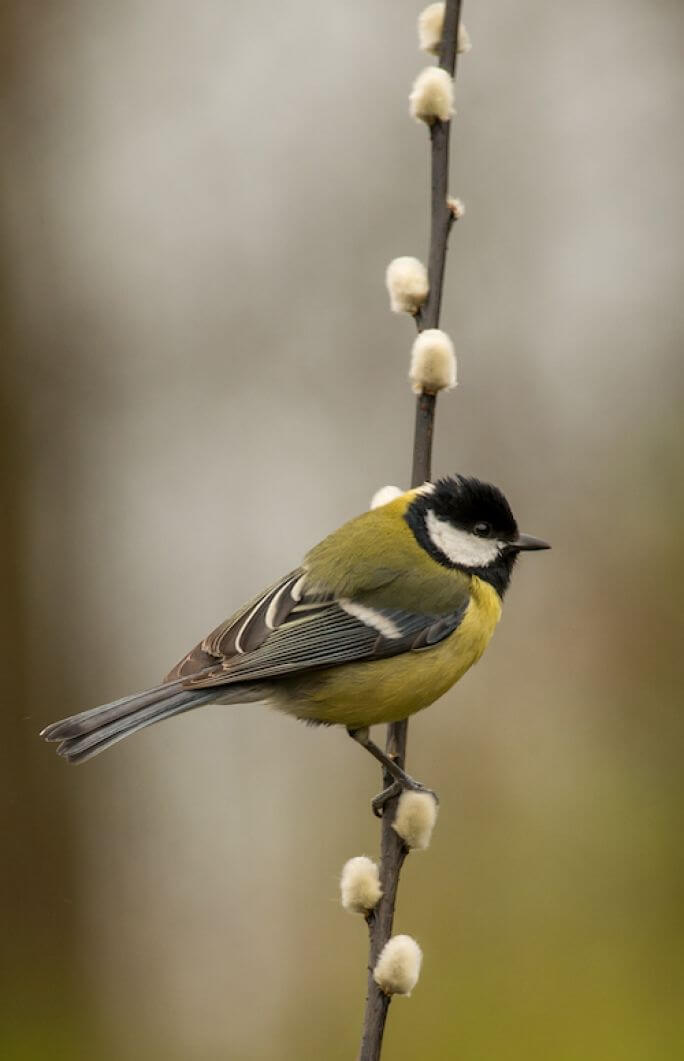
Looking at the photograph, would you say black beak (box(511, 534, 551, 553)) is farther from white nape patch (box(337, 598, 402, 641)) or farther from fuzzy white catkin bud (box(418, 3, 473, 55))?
fuzzy white catkin bud (box(418, 3, 473, 55))

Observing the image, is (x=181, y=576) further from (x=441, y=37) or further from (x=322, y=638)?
(x=441, y=37)

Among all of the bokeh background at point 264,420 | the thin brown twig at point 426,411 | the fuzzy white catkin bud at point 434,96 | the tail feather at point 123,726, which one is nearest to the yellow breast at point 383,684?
the tail feather at point 123,726

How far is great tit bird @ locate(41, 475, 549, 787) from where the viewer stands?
7.50 feet

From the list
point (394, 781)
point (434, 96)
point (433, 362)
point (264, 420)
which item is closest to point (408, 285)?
point (433, 362)

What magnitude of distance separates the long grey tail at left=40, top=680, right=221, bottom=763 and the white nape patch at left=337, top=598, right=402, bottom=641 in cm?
34

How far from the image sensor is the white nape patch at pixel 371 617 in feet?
7.77

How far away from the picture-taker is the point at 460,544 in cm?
247

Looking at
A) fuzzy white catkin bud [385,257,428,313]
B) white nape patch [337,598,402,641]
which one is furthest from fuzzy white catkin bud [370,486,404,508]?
fuzzy white catkin bud [385,257,428,313]

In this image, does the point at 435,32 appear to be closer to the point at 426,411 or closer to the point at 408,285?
the point at 408,285

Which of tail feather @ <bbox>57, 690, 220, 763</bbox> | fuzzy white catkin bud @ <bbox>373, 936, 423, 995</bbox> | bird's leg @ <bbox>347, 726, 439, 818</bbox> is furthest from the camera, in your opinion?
bird's leg @ <bbox>347, 726, 439, 818</bbox>

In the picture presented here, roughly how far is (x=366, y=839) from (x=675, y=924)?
122cm

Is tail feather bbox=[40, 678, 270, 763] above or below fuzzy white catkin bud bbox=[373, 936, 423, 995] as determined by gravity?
above

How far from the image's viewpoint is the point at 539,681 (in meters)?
4.31

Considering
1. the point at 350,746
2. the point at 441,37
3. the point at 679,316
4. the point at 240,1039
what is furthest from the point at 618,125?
the point at 240,1039
